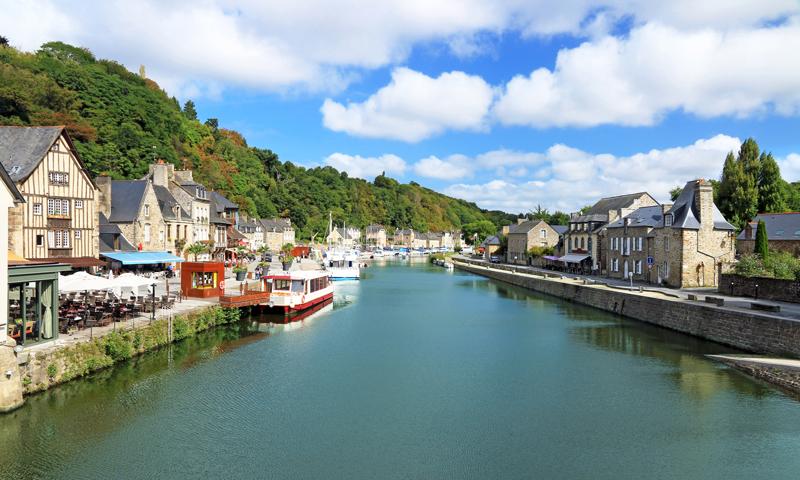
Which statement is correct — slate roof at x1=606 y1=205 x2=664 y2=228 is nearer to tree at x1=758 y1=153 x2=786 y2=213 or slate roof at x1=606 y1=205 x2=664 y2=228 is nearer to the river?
the river

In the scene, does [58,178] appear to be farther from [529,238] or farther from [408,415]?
[529,238]

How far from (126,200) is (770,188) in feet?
182

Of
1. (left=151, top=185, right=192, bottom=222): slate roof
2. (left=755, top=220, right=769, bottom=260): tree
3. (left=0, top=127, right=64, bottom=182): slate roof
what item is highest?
(left=0, top=127, right=64, bottom=182): slate roof

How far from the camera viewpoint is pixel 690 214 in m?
31.8

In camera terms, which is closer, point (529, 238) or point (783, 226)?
point (783, 226)

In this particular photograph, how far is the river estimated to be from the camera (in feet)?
35.3

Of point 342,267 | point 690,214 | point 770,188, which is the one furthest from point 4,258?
point 770,188

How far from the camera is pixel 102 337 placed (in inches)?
628

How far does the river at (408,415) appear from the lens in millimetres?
10750

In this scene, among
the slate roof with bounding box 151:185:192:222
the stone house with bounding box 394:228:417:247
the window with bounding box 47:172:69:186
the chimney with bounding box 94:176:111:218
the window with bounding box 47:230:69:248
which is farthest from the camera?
the stone house with bounding box 394:228:417:247

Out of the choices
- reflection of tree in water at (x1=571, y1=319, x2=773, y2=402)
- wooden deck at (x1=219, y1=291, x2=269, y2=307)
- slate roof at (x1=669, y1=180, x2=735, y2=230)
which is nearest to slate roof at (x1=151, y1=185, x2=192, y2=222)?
wooden deck at (x1=219, y1=291, x2=269, y2=307)

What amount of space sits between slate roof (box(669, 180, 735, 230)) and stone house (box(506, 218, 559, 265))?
100ft

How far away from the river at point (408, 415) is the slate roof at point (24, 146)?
495 inches

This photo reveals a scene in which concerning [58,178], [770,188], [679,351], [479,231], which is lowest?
[679,351]
